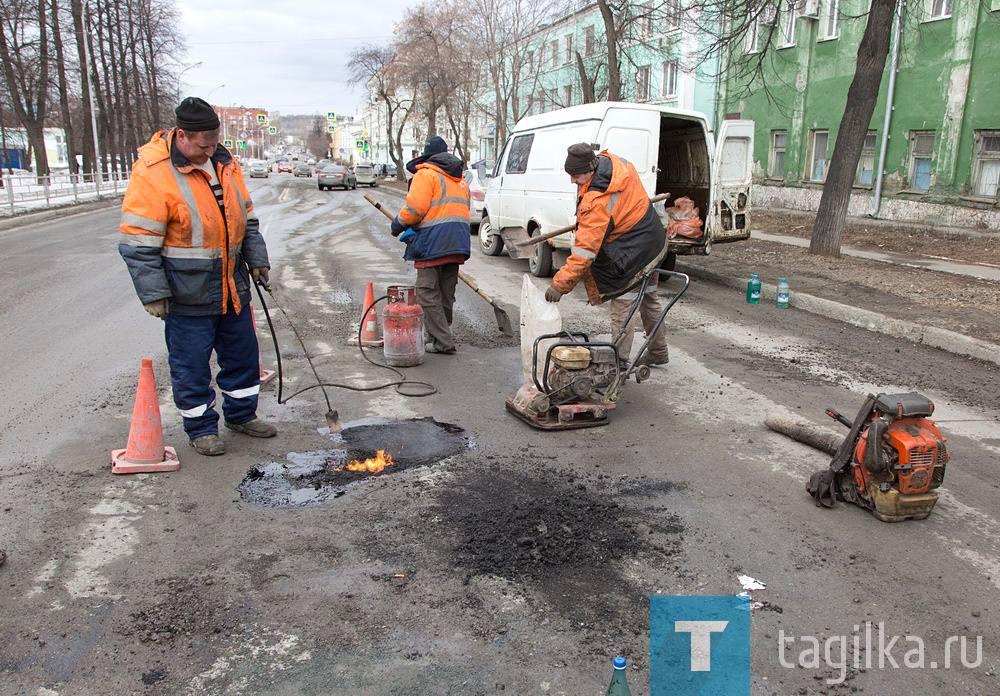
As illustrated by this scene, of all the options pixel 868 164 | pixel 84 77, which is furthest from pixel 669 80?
pixel 84 77

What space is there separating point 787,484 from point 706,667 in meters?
1.72

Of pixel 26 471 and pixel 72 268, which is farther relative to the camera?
pixel 72 268

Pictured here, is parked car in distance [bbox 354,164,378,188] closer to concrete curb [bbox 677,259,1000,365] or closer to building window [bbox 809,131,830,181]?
building window [bbox 809,131,830,181]

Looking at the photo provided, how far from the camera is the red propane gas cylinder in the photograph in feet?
20.2

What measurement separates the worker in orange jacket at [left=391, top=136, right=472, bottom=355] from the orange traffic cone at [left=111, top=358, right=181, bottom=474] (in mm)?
2643

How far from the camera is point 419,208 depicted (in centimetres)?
626

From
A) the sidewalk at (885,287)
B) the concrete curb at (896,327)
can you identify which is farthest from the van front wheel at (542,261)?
the concrete curb at (896,327)

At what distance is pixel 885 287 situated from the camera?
31.5ft

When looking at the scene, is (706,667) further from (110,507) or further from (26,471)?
(26,471)

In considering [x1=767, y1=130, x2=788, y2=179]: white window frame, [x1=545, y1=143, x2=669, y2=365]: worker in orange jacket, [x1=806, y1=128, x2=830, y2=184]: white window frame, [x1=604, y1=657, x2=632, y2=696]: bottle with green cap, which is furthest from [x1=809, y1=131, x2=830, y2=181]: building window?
[x1=604, y1=657, x2=632, y2=696]: bottle with green cap

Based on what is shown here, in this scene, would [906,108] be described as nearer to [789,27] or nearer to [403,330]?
[789,27]

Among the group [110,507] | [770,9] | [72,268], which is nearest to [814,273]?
[770,9]

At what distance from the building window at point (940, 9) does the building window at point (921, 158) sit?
266cm

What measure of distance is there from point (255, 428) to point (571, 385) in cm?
208
